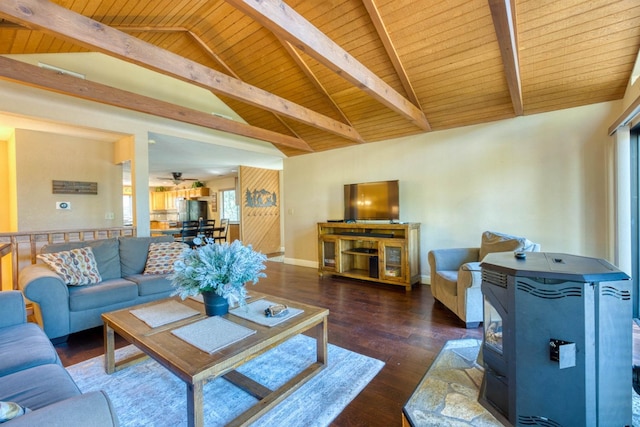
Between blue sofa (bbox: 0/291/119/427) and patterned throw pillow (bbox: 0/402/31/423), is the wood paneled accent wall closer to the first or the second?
blue sofa (bbox: 0/291/119/427)

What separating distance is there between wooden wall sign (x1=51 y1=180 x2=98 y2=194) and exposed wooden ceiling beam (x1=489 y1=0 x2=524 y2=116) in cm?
561

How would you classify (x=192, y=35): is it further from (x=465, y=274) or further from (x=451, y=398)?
(x=451, y=398)

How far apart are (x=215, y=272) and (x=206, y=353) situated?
495mm

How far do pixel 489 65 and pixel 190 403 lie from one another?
3.90 m

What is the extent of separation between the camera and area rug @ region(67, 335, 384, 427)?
63.0 inches

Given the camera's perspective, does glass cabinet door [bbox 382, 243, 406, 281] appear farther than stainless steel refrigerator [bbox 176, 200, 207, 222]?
No

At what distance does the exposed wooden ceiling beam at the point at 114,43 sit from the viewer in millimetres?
1724

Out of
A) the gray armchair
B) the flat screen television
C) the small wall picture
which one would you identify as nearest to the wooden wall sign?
the small wall picture

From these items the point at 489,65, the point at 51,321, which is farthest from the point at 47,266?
the point at 489,65

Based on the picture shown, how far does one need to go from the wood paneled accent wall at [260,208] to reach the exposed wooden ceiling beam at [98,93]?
2803mm

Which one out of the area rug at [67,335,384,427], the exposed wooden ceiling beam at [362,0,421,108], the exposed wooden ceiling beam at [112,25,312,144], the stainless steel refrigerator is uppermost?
the exposed wooden ceiling beam at [112,25,312,144]

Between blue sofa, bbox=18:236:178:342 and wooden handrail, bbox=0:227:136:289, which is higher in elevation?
wooden handrail, bbox=0:227:136:289

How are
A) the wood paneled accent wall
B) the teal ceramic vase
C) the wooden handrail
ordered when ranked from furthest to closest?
the wood paneled accent wall < the wooden handrail < the teal ceramic vase

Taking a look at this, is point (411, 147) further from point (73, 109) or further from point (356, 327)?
point (73, 109)
